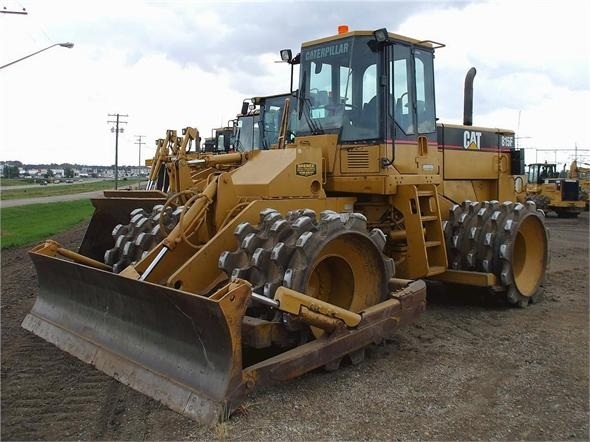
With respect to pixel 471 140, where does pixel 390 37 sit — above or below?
above

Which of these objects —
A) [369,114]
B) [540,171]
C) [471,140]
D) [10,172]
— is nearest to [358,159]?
[369,114]

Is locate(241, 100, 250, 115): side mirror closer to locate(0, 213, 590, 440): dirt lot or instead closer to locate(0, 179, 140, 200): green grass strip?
locate(0, 213, 590, 440): dirt lot

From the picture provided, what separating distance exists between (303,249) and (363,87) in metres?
2.73

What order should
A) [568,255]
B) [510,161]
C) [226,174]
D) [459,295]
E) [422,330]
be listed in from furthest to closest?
1. [568,255]
2. [510,161]
3. [459,295]
4. [422,330]
5. [226,174]

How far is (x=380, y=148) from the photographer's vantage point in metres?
6.48

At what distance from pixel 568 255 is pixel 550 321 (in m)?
6.73

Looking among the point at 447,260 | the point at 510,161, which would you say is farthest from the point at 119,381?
the point at 510,161

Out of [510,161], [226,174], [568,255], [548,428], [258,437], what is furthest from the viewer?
[568,255]

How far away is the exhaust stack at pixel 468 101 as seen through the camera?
8.79 metres

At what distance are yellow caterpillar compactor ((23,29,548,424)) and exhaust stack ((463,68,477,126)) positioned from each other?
0.33 ft

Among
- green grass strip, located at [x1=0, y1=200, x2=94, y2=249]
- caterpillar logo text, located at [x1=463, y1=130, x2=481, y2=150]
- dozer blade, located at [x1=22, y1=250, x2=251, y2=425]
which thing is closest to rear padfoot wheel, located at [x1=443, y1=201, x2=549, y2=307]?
caterpillar logo text, located at [x1=463, y1=130, x2=481, y2=150]

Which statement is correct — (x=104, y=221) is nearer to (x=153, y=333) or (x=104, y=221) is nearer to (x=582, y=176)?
(x=153, y=333)

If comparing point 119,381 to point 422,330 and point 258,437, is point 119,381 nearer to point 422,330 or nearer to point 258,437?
point 258,437

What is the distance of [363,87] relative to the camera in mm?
6598
